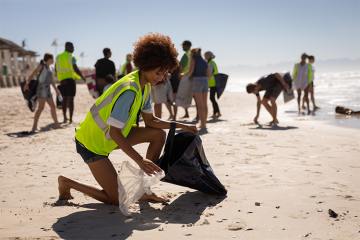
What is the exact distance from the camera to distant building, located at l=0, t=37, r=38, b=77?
28.1 metres

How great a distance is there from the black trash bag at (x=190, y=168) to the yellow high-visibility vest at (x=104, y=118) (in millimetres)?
448

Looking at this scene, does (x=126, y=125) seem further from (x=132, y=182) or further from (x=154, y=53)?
(x=154, y=53)

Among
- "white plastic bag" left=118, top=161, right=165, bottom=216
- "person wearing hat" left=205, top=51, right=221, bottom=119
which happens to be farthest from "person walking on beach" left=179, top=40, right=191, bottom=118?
"white plastic bag" left=118, top=161, right=165, bottom=216

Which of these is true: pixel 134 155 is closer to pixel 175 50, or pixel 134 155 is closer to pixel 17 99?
pixel 175 50

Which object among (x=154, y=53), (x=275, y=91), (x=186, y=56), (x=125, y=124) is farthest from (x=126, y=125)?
(x=186, y=56)

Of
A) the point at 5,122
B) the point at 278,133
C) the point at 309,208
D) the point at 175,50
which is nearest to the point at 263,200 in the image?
the point at 309,208

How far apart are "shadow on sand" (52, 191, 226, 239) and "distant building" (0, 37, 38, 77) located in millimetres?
29041

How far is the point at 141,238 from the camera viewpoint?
209 cm

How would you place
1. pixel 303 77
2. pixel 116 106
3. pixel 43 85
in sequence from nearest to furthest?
pixel 116 106 < pixel 43 85 < pixel 303 77

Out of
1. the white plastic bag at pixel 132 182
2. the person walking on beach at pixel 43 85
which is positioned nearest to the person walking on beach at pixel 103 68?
the person walking on beach at pixel 43 85

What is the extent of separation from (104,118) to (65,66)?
233 inches

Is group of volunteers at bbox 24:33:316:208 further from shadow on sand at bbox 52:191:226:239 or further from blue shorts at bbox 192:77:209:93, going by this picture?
blue shorts at bbox 192:77:209:93

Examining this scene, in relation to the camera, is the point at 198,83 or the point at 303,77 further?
the point at 303,77

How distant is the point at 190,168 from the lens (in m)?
2.68
